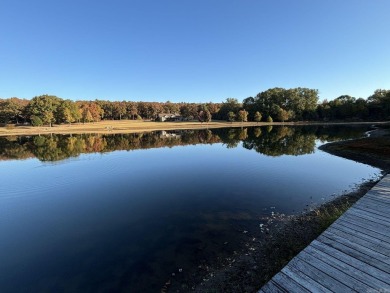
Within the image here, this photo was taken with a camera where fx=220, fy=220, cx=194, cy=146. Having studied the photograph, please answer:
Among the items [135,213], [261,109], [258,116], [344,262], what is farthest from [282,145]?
[261,109]

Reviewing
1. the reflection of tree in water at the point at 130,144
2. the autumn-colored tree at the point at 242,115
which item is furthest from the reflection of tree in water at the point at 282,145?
the autumn-colored tree at the point at 242,115

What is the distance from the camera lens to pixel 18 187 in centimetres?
1755

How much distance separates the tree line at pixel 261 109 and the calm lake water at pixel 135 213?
253 ft

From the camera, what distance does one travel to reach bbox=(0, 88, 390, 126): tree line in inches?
3519

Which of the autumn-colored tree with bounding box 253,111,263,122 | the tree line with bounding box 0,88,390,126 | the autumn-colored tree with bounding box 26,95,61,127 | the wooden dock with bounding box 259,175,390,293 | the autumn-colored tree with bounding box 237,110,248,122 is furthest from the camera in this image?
the autumn-colored tree with bounding box 253,111,263,122

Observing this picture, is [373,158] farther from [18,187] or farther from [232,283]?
[18,187]

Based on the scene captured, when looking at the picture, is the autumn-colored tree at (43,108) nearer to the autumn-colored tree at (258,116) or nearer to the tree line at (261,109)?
the tree line at (261,109)

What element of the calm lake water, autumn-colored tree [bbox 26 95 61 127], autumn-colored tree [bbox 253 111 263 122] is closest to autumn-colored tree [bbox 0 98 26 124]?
autumn-colored tree [bbox 26 95 61 127]

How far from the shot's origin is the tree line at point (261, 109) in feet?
293

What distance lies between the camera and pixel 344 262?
5.46 m

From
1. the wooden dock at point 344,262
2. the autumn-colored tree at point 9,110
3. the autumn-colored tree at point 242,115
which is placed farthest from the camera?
the autumn-colored tree at point 242,115

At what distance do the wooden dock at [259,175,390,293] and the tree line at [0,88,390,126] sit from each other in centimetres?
9886

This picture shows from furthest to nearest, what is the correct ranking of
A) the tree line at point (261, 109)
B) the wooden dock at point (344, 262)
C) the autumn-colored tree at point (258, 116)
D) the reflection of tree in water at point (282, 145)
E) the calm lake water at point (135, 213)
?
the autumn-colored tree at point (258, 116)
the tree line at point (261, 109)
the reflection of tree in water at point (282, 145)
the calm lake water at point (135, 213)
the wooden dock at point (344, 262)

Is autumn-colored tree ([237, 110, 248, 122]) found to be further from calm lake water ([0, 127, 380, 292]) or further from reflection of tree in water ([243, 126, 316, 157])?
calm lake water ([0, 127, 380, 292])
